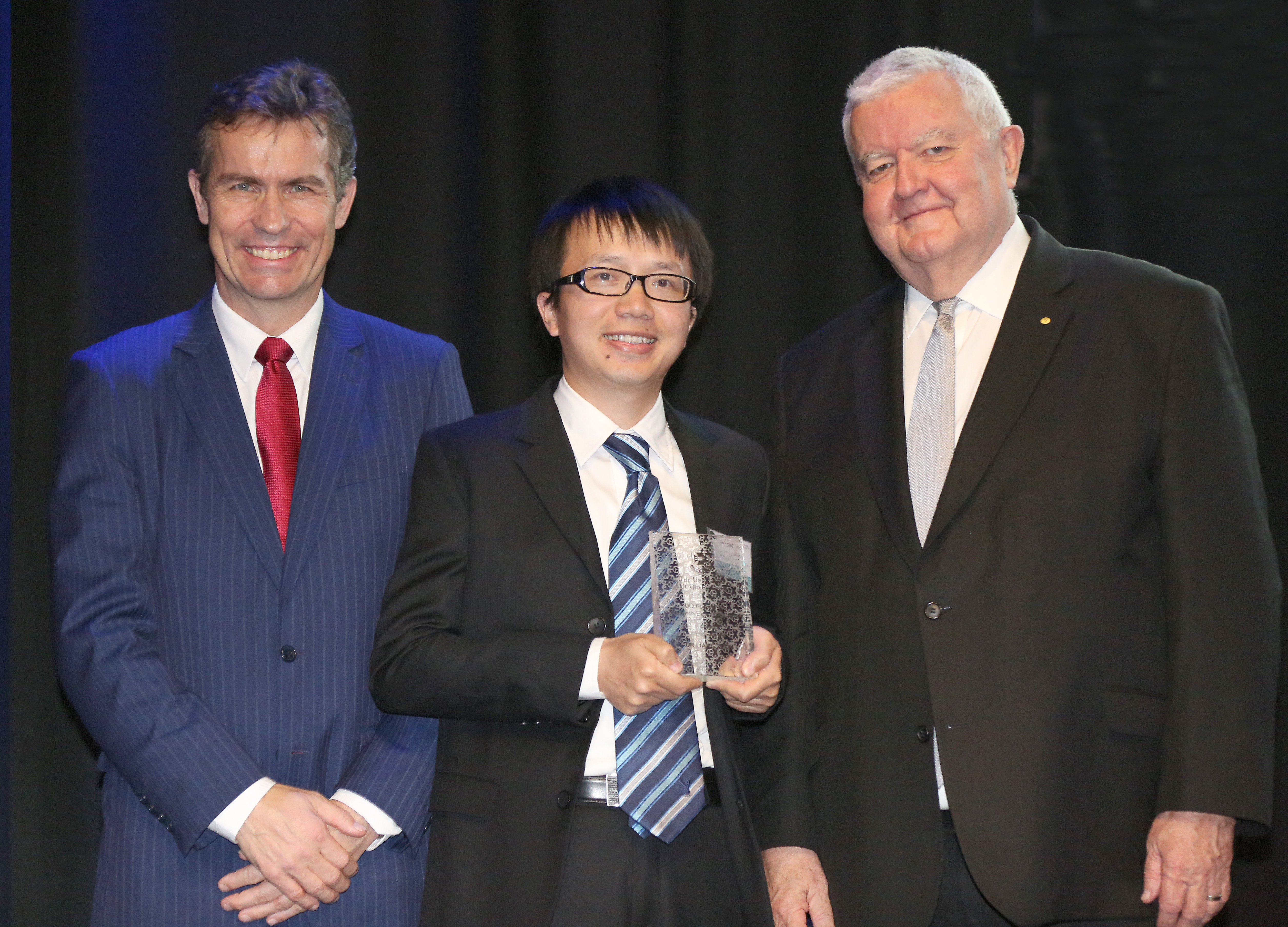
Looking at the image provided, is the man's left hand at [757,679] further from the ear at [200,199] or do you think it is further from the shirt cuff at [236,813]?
the ear at [200,199]

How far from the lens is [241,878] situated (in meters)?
2.08

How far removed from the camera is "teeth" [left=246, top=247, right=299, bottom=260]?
2.35m

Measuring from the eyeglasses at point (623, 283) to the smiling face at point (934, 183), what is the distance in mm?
430

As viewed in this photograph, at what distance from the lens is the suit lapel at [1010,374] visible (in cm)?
217

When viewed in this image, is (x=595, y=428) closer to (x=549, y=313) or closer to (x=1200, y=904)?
(x=549, y=313)

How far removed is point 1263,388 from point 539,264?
201 cm

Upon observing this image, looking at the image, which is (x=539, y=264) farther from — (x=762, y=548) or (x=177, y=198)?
(x=177, y=198)

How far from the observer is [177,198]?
11.0 feet

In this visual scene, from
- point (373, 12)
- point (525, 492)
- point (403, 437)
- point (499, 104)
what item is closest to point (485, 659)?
point (525, 492)

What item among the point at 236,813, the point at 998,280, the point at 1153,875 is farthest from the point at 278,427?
the point at 1153,875

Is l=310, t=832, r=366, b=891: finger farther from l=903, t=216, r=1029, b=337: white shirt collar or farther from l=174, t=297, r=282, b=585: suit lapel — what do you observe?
l=903, t=216, r=1029, b=337: white shirt collar

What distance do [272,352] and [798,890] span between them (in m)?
1.44

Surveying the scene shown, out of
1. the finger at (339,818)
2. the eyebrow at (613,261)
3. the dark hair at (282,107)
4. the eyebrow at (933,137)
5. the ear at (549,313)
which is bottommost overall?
the finger at (339,818)

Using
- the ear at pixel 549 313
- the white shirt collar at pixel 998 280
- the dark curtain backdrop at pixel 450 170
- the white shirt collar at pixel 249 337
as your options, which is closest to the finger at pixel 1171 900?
the white shirt collar at pixel 998 280
